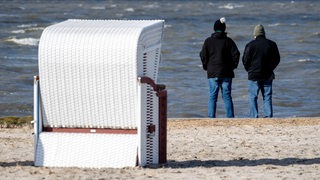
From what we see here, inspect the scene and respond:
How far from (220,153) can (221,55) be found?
3.80 meters

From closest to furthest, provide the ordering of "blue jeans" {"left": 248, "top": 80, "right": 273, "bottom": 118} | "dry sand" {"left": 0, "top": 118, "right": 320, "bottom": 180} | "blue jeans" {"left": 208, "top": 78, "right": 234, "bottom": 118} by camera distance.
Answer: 1. "dry sand" {"left": 0, "top": 118, "right": 320, "bottom": 180}
2. "blue jeans" {"left": 208, "top": 78, "right": 234, "bottom": 118}
3. "blue jeans" {"left": 248, "top": 80, "right": 273, "bottom": 118}

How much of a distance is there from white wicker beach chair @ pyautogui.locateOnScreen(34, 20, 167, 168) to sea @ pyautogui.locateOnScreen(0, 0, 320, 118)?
11302 mm

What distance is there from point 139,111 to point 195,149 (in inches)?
87.4

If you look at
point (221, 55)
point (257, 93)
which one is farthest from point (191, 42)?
point (221, 55)

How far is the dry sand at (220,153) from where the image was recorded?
1190 centimetres

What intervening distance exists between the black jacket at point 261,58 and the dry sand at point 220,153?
1115 millimetres

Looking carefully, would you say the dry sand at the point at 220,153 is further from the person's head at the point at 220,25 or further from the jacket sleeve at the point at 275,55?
the person's head at the point at 220,25

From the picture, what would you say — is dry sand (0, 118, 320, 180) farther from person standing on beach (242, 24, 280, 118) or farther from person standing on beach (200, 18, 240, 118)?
person standing on beach (242, 24, 280, 118)

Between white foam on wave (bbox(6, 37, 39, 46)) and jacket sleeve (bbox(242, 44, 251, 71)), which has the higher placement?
jacket sleeve (bbox(242, 44, 251, 71))

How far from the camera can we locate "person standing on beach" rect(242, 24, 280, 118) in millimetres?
17453

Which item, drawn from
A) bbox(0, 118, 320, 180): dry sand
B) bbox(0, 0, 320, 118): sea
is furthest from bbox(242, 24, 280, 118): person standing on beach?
bbox(0, 0, 320, 118): sea

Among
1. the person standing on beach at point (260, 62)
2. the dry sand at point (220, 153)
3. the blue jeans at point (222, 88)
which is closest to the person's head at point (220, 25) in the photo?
the person standing on beach at point (260, 62)

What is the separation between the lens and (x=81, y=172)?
11.9 metres

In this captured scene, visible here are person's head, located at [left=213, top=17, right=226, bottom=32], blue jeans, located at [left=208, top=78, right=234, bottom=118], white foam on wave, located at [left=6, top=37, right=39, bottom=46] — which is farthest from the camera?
white foam on wave, located at [left=6, top=37, right=39, bottom=46]
